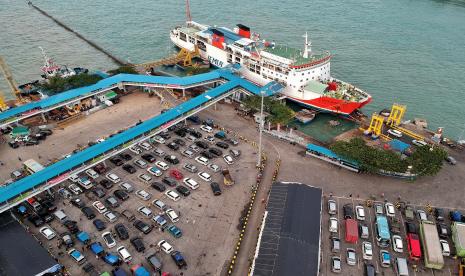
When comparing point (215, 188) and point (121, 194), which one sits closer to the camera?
point (121, 194)

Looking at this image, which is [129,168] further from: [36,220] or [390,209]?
[390,209]

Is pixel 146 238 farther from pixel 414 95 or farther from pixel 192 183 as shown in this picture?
pixel 414 95

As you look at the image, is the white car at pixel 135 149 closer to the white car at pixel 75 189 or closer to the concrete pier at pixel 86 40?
the white car at pixel 75 189

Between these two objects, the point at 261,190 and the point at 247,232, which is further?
the point at 261,190

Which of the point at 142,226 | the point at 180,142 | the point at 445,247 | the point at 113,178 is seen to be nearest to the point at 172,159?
the point at 180,142

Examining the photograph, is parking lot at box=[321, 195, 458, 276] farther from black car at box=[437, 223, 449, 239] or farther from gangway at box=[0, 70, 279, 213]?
gangway at box=[0, 70, 279, 213]

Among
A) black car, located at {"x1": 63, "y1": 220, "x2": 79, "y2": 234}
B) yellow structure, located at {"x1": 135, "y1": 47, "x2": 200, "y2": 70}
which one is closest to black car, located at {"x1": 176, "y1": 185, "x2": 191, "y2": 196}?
black car, located at {"x1": 63, "y1": 220, "x2": 79, "y2": 234}

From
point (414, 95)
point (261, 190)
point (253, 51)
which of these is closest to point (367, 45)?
point (414, 95)
